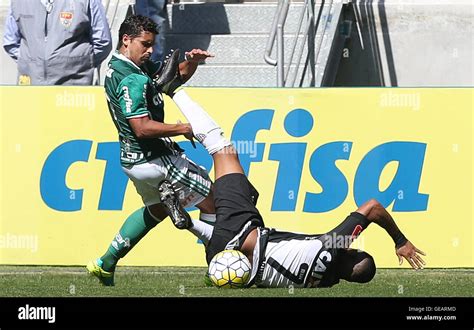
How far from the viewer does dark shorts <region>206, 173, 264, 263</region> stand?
10203 millimetres

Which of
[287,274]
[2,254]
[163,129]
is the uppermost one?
[163,129]

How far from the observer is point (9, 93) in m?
13.2

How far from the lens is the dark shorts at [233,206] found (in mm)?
10203

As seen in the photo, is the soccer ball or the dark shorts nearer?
the soccer ball

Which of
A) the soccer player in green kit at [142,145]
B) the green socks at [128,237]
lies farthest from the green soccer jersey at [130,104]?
the green socks at [128,237]

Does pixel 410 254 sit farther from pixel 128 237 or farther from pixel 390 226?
pixel 128 237

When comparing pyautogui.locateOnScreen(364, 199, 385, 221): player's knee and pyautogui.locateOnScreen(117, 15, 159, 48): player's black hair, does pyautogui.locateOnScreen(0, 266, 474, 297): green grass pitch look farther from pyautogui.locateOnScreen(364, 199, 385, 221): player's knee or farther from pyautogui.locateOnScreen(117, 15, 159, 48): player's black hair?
pyautogui.locateOnScreen(117, 15, 159, 48): player's black hair

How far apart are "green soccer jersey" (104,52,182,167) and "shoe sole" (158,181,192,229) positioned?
18.7 inches

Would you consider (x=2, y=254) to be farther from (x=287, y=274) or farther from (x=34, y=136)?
(x=287, y=274)

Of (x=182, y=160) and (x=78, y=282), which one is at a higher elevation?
(x=182, y=160)

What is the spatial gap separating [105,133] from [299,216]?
1989mm

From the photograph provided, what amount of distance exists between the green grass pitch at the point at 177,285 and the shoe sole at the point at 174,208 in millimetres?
523

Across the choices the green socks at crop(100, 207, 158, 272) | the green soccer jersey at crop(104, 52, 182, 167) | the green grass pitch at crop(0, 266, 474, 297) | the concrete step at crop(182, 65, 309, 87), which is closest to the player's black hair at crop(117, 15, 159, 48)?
the green soccer jersey at crop(104, 52, 182, 167)
